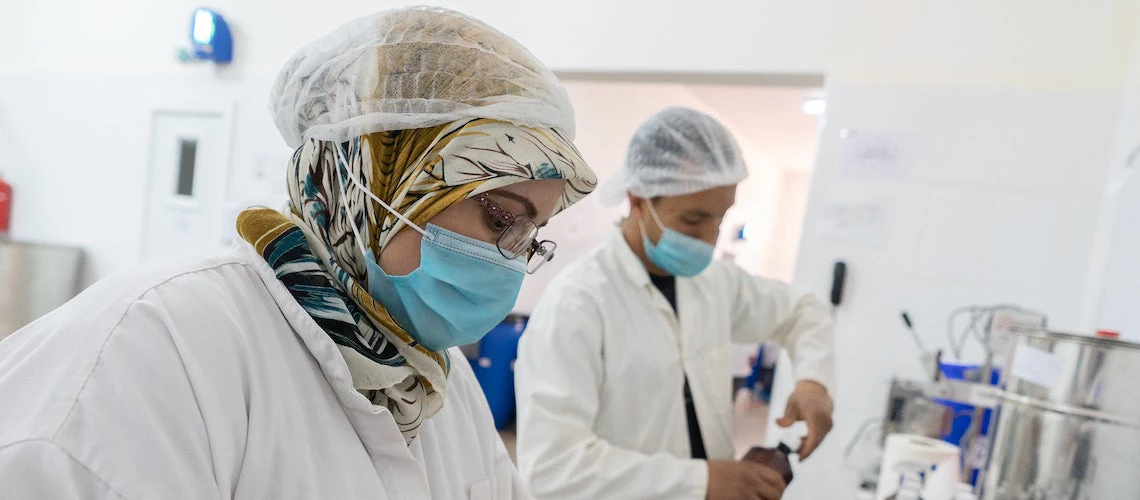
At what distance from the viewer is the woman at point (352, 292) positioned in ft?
1.68

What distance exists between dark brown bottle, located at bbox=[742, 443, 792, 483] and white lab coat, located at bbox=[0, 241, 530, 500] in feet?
2.46

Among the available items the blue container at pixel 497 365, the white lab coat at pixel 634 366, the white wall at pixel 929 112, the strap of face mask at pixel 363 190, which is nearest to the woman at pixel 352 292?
the strap of face mask at pixel 363 190

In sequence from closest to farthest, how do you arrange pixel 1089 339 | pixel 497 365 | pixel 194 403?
pixel 194 403
pixel 1089 339
pixel 497 365

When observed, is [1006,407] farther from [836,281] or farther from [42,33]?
[42,33]

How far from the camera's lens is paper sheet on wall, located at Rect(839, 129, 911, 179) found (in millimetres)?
2242

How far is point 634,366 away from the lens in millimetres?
1381

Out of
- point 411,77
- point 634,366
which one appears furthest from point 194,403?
point 634,366

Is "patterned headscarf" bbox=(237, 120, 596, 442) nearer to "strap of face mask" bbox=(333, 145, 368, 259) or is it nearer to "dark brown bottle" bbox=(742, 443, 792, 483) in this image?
"strap of face mask" bbox=(333, 145, 368, 259)

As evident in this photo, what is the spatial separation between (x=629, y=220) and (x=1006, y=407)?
820 millimetres

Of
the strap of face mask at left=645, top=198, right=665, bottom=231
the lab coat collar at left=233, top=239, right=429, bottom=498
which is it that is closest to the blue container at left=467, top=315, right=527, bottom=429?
the strap of face mask at left=645, top=198, right=665, bottom=231

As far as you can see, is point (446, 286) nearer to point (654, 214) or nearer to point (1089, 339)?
point (654, 214)

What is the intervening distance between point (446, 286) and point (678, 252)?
0.81m

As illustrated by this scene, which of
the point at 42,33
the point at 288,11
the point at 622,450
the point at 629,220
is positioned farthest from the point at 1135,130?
the point at 42,33

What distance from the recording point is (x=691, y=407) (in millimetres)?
1462
